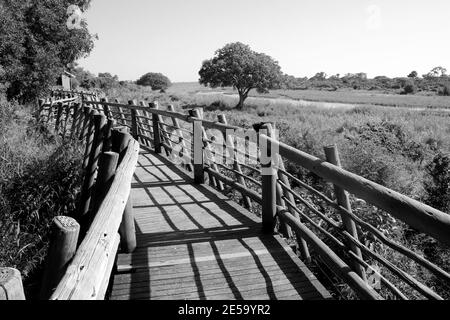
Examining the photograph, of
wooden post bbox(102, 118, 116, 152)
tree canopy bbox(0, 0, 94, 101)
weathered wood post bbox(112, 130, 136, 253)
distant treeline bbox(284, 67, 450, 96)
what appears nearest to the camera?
weathered wood post bbox(112, 130, 136, 253)

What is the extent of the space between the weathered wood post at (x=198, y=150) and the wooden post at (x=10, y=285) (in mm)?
5022

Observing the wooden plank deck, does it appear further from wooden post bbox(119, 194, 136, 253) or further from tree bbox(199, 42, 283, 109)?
tree bbox(199, 42, 283, 109)

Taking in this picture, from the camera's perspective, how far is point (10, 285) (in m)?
1.00

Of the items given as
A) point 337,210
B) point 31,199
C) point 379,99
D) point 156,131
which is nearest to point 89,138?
point 31,199

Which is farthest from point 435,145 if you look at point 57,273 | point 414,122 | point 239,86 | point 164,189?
point 239,86

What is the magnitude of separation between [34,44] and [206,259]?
1950cm

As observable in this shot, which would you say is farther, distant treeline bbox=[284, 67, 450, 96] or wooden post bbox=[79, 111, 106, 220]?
distant treeline bbox=[284, 67, 450, 96]

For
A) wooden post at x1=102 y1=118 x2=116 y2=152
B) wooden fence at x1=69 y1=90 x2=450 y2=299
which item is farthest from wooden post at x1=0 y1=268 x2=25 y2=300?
wooden post at x1=102 y1=118 x2=116 y2=152

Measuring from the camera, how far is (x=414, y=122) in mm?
24281

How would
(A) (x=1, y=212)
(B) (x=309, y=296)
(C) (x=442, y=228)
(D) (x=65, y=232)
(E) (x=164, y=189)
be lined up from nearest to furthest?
(D) (x=65, y=232), (C) (x=442, y=228), (B) (x=309, y=296), (A) (x=1, y=212), (E) (x=164, y=189)

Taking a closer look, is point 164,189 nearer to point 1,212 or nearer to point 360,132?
point 1,212

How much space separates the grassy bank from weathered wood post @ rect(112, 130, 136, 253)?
153 centimetres

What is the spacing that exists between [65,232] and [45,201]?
14.9ft

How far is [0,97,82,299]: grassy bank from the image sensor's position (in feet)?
15.0
